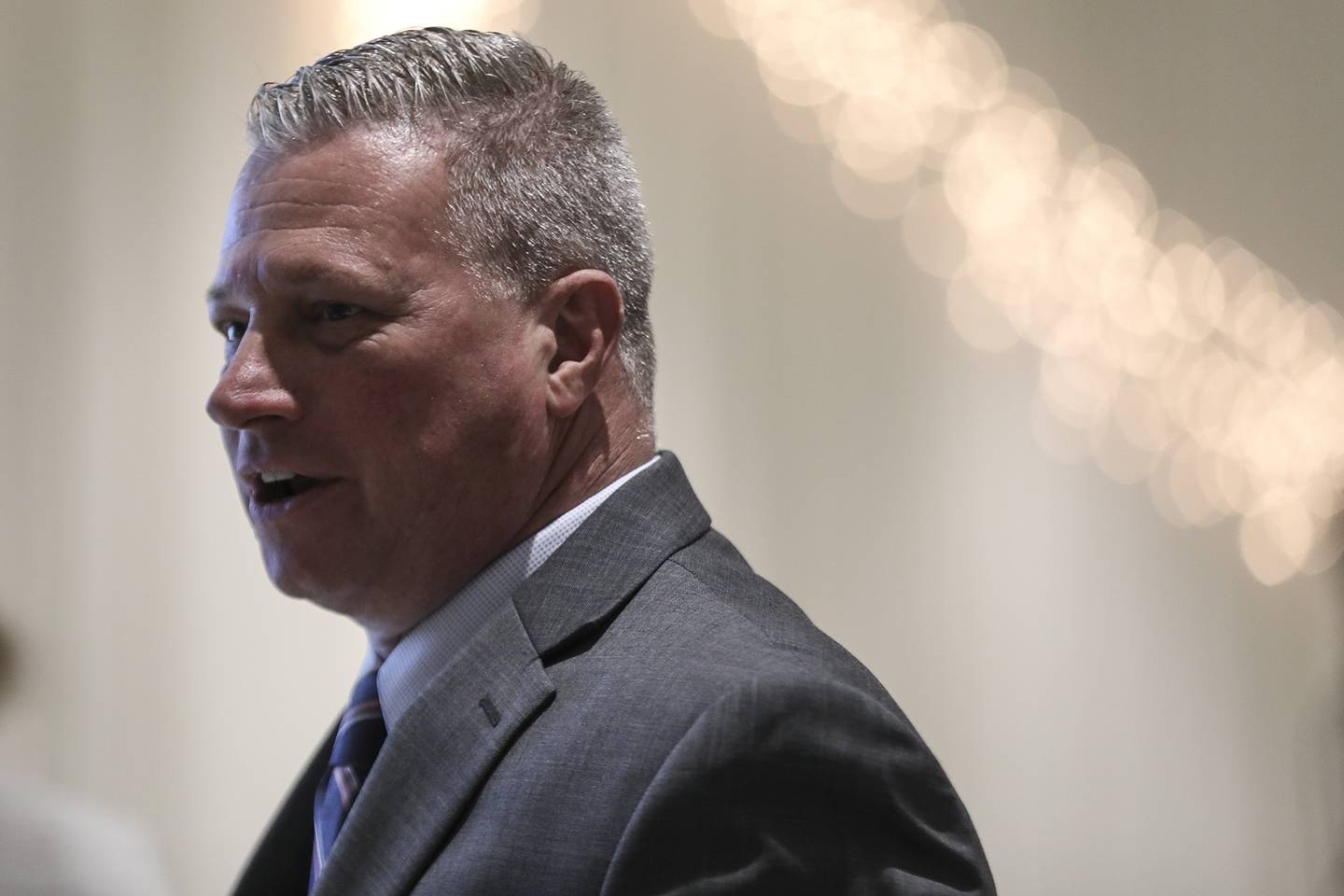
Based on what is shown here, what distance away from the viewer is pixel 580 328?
3.56ft

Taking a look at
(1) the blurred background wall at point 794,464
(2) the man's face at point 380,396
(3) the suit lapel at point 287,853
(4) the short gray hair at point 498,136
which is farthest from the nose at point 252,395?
(1) the blurred background wall at point 794,464

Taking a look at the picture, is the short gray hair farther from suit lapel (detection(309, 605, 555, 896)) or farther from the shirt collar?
suit lapel (detection(309, 605, 555, 896))

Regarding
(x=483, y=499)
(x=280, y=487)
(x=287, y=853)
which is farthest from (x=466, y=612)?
(x=287, y=853)

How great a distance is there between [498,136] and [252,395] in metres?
0.28

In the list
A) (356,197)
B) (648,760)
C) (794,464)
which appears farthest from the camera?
(794,464)

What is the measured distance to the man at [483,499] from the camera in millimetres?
838

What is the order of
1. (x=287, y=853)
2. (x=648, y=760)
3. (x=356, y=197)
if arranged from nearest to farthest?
(x=648, y=760)
(x=356, y=197)
(x=287, y=853)

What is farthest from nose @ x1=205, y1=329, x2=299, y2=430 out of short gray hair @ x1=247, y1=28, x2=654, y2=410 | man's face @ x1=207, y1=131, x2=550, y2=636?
short gray hair @ x1=247, y1=28, x2=654, y2=410

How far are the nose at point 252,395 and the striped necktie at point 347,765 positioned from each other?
0.79 feet

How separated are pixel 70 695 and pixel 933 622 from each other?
4.43ft

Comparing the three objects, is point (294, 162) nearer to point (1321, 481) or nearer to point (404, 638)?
point (404, 638)

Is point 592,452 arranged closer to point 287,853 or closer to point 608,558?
point 608,558

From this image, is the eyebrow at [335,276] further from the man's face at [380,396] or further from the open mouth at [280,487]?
the open mouth at [280,487]

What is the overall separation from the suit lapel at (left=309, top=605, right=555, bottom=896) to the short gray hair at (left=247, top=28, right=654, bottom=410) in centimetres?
30
